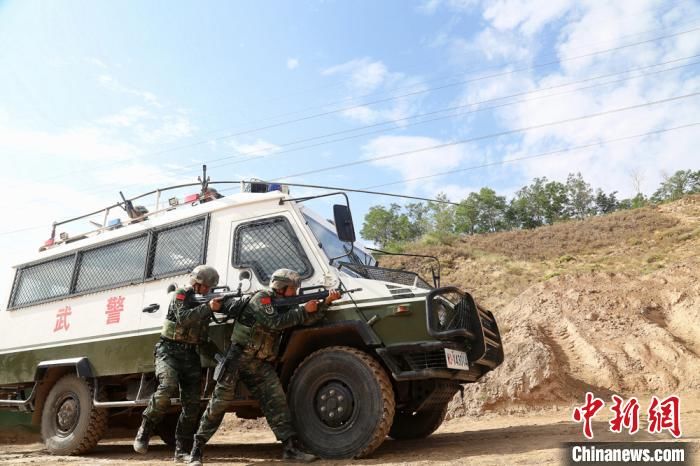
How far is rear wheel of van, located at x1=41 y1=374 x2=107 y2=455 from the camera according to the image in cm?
705

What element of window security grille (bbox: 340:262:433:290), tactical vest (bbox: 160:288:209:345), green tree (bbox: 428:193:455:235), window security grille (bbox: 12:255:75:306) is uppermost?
green tree (bbox: 428:193:455:235)

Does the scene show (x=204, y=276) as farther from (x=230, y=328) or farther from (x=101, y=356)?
(x=101, y=356)

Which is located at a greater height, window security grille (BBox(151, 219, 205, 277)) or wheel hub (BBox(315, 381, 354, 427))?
window security grille (BBox(151, 219, 205, 277))

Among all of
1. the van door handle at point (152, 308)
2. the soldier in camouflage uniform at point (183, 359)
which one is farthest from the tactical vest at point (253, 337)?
the van door handle at point (152, 308)

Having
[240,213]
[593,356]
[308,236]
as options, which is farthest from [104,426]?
[593,356]

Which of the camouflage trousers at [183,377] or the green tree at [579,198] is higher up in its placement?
the green tree at [579,198]

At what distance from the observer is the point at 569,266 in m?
22.5

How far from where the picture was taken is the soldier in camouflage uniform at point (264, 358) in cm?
541


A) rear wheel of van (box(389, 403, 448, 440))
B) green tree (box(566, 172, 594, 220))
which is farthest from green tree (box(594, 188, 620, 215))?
rear wheel of van (box(389, 403, 448, 440))

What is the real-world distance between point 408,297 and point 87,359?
4.40 m

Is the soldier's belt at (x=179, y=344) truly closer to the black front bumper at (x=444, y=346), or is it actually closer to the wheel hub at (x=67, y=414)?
the black front bumper at (x=444, y=346)

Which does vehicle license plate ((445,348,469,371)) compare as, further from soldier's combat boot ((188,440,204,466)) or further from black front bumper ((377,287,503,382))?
soldier's combat boot ((188,440,204,466))

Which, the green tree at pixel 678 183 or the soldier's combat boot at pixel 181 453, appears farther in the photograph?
the green tree at pixel 678 183

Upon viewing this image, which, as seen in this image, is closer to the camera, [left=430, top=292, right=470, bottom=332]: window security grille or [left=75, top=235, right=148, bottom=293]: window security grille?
[left=430, top=292, right=470, bottom=332]: window security grille
